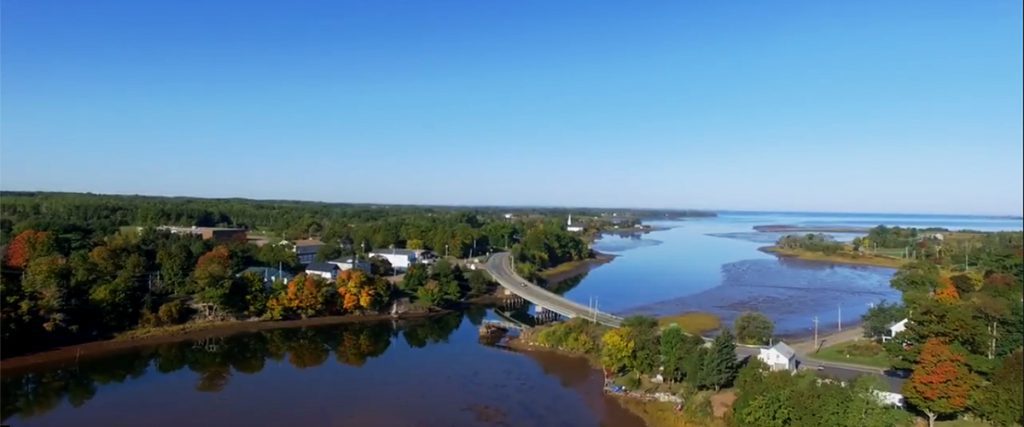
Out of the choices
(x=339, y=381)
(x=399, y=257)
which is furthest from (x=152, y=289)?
(x=399, y=257)

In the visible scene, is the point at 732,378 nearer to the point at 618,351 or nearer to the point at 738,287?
the point at 618,351

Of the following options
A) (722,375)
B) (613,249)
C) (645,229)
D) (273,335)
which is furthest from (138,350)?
(645,229)

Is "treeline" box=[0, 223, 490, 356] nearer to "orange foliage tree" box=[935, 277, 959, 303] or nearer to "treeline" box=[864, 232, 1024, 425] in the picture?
"treeline" box=[864, 232, 1024, 425]

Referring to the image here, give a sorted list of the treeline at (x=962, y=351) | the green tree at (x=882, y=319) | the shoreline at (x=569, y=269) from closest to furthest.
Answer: the treeline at (x=962, y=351) < the green tree at (x=882, y=319) < the shoreline at (x=569, y=269)

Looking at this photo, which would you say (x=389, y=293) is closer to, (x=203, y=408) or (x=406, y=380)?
(x=406, y=380)

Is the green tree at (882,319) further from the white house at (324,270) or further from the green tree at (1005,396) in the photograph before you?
the white house at (324,270)

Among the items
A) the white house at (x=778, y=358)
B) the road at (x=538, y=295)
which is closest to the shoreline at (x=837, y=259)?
the road at (x=538, y=295)

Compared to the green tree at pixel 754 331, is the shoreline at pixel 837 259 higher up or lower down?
lower down
